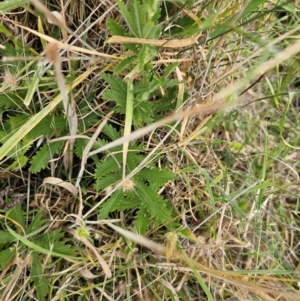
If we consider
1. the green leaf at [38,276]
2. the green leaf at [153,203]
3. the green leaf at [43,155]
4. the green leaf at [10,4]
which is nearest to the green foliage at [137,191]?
the green leaf at [153,203]

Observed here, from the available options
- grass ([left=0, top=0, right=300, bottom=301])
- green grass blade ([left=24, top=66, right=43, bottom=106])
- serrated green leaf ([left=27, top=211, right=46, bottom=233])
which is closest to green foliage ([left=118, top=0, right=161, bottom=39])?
grass ([left=0, top=0, right=300, bottom=301])

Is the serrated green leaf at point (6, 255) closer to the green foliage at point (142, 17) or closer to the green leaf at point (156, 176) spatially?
the green leaf at point (156, 176)

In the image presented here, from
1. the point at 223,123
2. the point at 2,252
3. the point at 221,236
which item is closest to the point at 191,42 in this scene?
the point at 223,123

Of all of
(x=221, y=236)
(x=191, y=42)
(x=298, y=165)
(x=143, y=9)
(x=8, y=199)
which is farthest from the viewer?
(x=298, y=165)

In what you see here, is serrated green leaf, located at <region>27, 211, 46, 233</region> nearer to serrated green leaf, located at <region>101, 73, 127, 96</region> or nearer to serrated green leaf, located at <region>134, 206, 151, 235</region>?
serrated green leaf, located at <region>134, 206, 151, 235</region>

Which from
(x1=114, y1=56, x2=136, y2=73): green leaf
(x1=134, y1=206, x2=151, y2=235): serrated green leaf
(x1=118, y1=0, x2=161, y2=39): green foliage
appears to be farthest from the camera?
(x1=134, y1=206, x2=151, y2=235): serrated green leaf

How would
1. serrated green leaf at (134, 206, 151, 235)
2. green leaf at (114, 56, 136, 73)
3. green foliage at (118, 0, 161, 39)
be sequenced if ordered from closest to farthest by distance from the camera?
green foliage at (118, 0, 161, 39) < green leaf at (114, 56, 136, 73) < serrated green leaf at (134, 206, 151, 235)

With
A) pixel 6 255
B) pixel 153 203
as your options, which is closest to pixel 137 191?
pixel 153 203

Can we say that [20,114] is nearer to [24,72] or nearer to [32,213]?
[24,72]

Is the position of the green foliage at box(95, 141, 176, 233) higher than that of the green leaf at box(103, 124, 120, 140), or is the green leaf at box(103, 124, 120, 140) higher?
the green leaf at box(103, 124, 120, 140)
